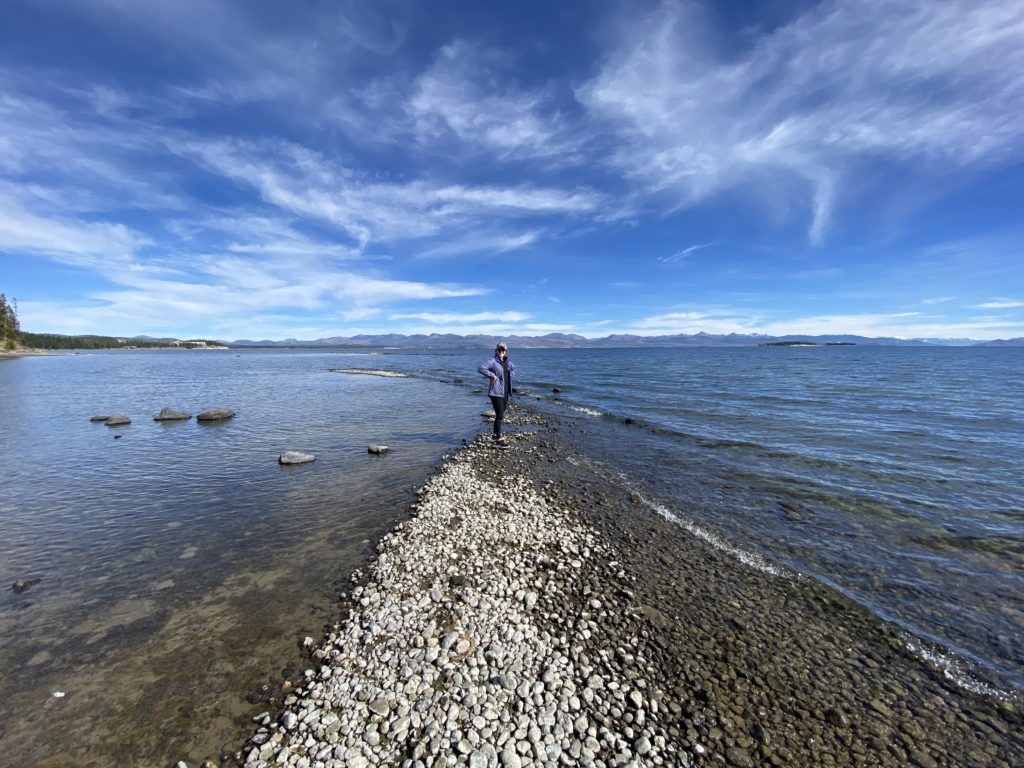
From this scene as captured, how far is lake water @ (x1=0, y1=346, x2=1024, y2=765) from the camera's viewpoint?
23.6 feet

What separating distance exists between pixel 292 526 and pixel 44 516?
7.66 meters

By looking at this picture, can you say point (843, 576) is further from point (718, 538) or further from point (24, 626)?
point (24, 626)

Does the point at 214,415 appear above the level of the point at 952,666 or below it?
above

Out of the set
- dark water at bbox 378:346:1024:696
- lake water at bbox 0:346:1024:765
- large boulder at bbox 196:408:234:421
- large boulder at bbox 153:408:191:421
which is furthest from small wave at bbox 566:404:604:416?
large boulder at bbox 153:408:191:421

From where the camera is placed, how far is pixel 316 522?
12.6 meters

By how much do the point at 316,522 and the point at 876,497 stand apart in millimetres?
18910

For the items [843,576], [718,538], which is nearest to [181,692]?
[718,538]

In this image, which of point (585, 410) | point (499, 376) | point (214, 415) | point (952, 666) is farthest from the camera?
point (585, 410)

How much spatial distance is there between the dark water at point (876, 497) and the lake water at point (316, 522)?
0.23 feet

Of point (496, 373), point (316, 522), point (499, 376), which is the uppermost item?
point (496, 373)

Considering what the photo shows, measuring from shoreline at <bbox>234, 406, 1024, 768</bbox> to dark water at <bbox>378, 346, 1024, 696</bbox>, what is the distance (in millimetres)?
1263

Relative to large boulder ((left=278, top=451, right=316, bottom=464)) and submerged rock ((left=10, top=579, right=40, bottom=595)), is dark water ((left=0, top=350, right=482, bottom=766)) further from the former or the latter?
large boulder ((left=278, top=451, right=316, bottom=464))

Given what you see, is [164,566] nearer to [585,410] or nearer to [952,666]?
[952,666]

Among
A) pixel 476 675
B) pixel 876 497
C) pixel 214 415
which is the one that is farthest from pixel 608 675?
pixel 214 415
